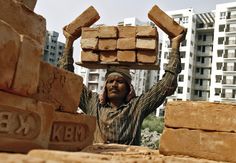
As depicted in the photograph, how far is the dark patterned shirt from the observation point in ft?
18.3

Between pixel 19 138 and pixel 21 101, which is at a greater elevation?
pixel 21 101

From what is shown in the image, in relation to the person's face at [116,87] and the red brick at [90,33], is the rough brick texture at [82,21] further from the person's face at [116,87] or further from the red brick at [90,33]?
the person's face at [116,87]

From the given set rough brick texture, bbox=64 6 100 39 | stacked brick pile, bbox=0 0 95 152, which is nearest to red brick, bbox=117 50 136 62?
rough brick texture, bbox=64 6 100 39

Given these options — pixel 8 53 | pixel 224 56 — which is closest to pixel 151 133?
pixel 224 56

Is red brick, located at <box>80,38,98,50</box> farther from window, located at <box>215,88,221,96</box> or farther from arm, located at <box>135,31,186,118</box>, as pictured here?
window, located at <box>215,88,221,96</box>

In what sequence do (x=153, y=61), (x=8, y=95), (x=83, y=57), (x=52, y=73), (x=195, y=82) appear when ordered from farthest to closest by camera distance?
(x=195, y=82)
(x=83, y=57)
(x=153, y=61)
(x=52, y=73)
(x=8, y=95)

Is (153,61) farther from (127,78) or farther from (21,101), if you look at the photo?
(21,101)

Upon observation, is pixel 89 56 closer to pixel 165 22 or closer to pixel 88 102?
pixel 88 102

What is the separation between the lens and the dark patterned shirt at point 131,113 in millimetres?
5566

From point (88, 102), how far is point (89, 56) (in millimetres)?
804

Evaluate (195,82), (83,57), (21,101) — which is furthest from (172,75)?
(195,82)

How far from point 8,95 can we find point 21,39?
415 mm

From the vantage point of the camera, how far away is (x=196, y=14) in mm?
56594

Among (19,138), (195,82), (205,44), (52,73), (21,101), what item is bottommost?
(19,138)
